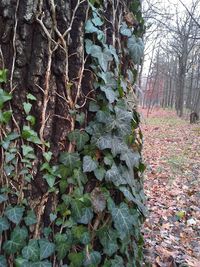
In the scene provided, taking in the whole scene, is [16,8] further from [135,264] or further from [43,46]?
[135,264]

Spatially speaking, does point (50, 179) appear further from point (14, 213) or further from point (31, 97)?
point (31, 97)

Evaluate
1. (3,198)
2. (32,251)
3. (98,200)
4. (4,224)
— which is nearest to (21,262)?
(32,251)

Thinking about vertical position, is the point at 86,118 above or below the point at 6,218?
above

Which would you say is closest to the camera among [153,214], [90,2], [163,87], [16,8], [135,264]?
[16,8]

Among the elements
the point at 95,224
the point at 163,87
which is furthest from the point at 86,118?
the point at 163,87

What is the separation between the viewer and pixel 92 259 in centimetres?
170

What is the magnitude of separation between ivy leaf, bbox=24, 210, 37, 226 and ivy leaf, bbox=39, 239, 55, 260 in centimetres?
10

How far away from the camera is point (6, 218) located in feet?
5.14

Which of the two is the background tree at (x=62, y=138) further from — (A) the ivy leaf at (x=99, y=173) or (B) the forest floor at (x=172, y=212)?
(B) the forest floor at (x=172, y=212)

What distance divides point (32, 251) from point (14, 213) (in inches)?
8.2

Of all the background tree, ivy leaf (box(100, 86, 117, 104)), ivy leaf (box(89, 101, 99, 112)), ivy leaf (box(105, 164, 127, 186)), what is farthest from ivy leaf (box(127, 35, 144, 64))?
ivy leaf (box(105, 164, 127, 186))

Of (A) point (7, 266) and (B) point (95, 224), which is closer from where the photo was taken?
(A) point (7, 266)

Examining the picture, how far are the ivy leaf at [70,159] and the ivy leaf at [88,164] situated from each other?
0.03 m

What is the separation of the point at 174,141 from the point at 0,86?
10.3 m
